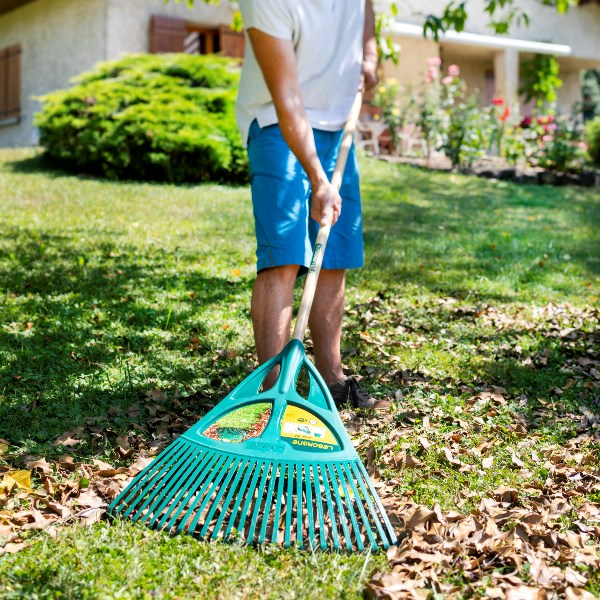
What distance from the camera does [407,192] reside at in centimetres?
973

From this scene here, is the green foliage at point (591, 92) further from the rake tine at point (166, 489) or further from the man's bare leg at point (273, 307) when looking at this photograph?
the rake tine at point (166, 489)

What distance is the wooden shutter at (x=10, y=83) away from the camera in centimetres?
1414

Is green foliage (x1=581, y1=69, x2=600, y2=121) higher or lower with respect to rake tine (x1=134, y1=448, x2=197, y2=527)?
higher

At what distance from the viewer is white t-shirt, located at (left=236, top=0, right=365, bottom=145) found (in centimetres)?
289

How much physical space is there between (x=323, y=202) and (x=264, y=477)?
1023mm

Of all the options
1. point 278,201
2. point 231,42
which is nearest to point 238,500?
point 278,201

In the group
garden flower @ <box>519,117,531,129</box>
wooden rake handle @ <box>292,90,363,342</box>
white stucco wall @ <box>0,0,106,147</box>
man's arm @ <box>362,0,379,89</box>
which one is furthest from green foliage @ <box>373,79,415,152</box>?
wooden rake handle @ <box>292,90,363,342</box>

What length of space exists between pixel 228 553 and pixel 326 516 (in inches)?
14.7

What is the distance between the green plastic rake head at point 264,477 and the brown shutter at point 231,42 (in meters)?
11.0

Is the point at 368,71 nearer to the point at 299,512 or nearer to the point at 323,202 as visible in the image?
the point at 323,202

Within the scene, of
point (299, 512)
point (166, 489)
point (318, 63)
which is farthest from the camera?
point (318, 63)

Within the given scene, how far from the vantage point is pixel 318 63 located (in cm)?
306

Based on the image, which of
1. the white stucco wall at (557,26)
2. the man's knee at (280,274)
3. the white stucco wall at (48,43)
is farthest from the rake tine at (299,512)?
the white stucco wall at (557,26)

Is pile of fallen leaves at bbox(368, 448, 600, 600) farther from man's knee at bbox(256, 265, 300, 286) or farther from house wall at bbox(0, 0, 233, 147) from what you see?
house wall at bbox(0, 0, 233, 147)
